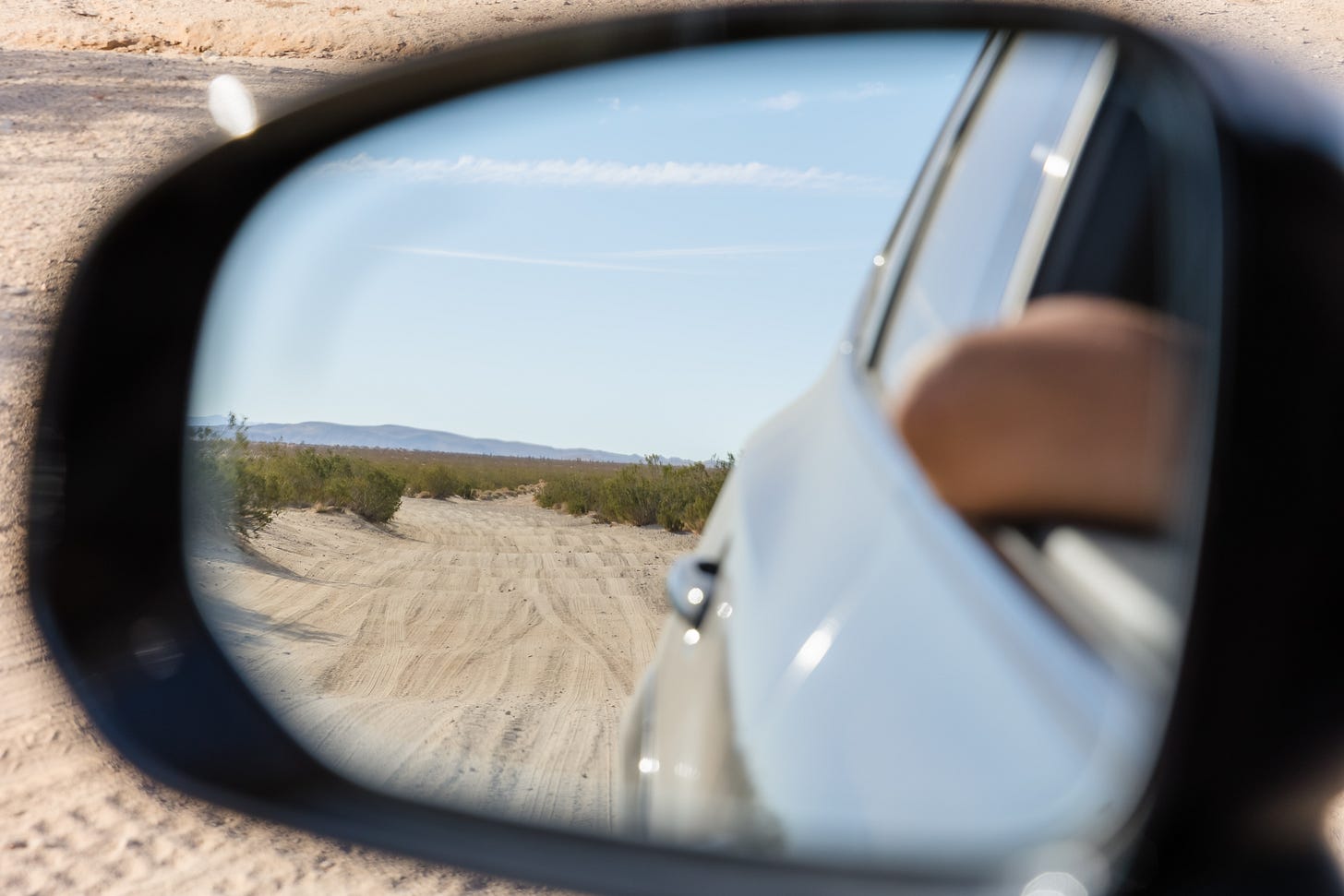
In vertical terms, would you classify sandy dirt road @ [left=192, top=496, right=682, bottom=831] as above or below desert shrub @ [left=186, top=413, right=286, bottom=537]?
below

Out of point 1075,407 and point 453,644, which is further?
point 453,644

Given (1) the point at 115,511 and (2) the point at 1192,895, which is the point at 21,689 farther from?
(2) the point at 1192,895

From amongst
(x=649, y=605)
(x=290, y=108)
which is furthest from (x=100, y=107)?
(x=290, y=108)

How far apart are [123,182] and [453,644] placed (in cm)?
1057

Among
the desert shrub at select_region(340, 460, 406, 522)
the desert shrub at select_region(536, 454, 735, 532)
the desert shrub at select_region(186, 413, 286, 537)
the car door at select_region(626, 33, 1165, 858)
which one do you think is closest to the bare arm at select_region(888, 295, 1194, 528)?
→ the car door at select_region(626, 33, 1165, 858)

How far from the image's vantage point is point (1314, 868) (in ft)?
→ 2.97

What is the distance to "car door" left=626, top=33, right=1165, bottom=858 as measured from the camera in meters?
0.91

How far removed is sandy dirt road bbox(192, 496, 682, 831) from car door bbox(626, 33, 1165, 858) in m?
0.25

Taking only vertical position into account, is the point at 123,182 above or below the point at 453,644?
above

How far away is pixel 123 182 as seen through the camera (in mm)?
15789

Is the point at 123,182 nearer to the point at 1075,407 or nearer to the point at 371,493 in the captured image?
the point at 371,493

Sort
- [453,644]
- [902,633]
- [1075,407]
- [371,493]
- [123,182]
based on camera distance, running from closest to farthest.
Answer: [1075,407]
[902,633]
[453,644]
[371,493]
[123,182]

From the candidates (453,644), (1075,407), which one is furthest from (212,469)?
(453,644)

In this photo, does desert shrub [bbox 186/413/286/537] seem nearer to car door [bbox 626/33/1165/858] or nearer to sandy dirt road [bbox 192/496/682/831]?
sandy dirt road [bbox 192/496/682/831]
